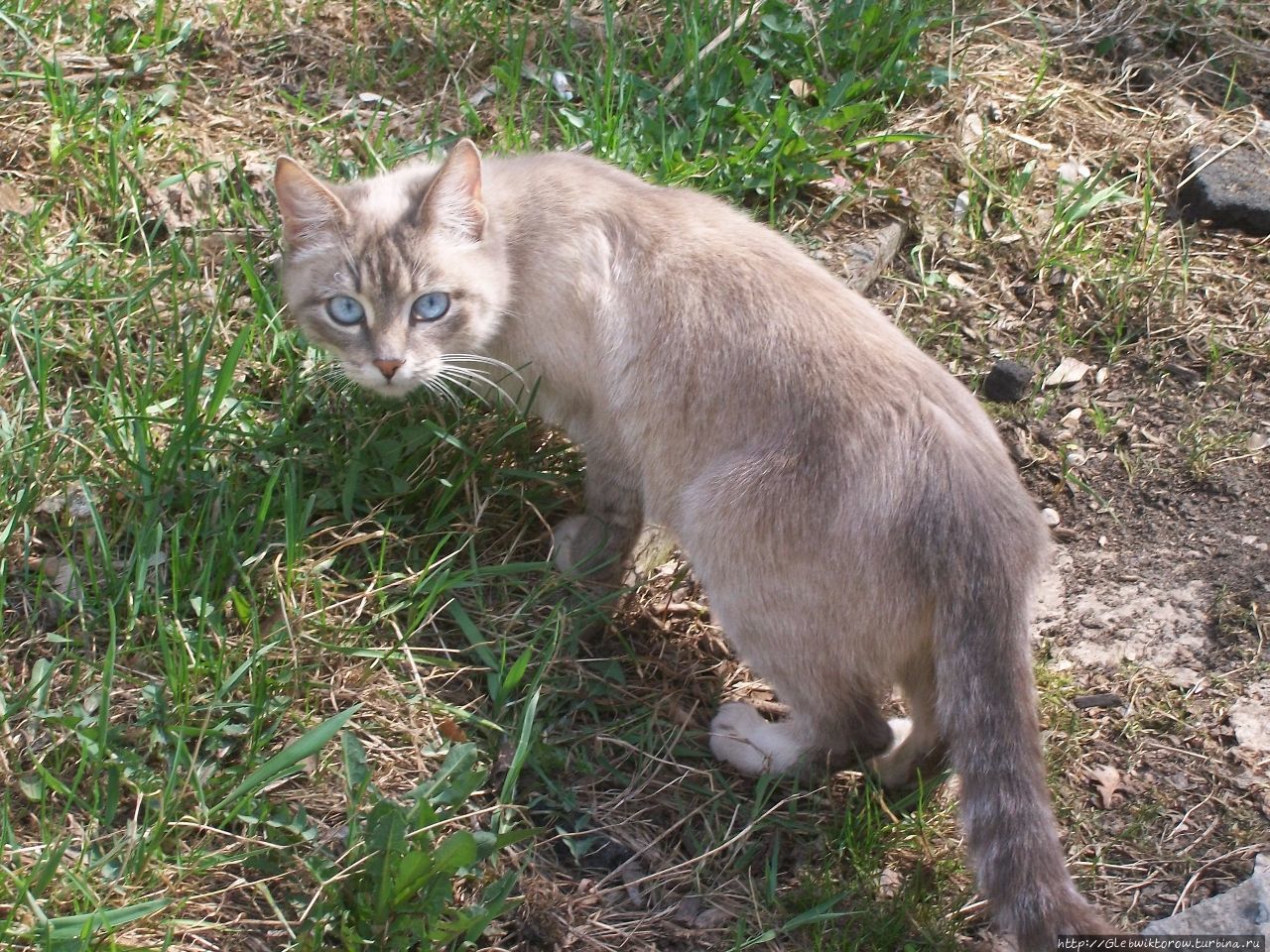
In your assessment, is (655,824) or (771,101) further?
(771,101)

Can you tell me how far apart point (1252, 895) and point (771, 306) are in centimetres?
193

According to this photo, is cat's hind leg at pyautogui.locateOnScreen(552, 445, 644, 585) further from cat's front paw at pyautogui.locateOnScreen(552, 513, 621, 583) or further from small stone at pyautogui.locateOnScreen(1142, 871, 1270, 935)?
small stone at pyautogui.locateOnScreen(1142, 871, 1270, 935)

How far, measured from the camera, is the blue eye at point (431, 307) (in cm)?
375

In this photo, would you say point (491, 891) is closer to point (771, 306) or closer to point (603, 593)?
point (603, 593)

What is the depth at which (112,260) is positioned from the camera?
4484 millimetres

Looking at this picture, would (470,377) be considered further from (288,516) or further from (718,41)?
(718,41)

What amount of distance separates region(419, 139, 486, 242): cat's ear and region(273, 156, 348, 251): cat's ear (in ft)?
0.87

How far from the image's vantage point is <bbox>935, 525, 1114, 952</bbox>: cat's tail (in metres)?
2.73

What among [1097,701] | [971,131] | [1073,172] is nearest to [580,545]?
[1097,701]

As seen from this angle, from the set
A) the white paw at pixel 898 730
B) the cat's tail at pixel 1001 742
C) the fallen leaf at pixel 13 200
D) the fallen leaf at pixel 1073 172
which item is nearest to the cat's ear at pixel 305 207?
the fallen leaf at pixel 13 200

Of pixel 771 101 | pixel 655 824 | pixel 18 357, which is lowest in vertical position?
pixel 655 824

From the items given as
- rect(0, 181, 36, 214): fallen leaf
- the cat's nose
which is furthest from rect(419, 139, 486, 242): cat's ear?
rect(0, 181, 36, 214): fallen leaf

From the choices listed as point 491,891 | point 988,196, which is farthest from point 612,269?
point 988,196

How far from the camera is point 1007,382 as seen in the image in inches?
185
